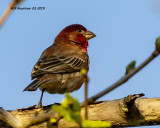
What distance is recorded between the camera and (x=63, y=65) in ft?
22.7

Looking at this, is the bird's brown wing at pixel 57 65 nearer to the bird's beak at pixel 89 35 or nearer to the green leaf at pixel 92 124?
the bird's beak at pixel 89 35

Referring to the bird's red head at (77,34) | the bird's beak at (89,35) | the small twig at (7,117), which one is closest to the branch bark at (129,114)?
the small twig at (7,117)

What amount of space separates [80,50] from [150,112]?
351cm

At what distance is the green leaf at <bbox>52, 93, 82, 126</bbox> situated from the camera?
4.31 feet

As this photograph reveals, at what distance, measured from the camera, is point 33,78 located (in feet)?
21.0

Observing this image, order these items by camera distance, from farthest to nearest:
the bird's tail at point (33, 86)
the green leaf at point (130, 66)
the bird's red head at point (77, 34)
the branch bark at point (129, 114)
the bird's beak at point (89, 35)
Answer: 1. the bird's beak at point (89, 35)
2. the bird's red head at point (77, 34)
3. the bird's tail at point (33, 86)
4. the branch bark at point (129, 114)
5. the green leaf at point (130, 66)

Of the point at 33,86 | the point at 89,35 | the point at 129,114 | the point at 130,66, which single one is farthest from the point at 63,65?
the point at 130,66

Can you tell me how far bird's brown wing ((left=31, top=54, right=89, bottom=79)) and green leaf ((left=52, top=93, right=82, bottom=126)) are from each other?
5.09 meters

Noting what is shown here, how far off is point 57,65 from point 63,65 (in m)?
Answer: 0.15

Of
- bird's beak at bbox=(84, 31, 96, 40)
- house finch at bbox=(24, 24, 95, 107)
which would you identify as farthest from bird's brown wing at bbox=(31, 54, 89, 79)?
bird's beak at bbox=(84, 31, 96, 40)

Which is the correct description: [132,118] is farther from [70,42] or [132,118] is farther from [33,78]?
Answer: [70,42]

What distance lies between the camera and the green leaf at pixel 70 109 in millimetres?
1314

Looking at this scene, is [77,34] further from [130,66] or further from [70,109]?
[70,109]

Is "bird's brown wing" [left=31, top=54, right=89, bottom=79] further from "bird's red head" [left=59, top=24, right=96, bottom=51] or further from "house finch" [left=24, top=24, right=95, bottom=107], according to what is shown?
"bird's red head" [left=59, top=24, right=96, bottom=51]
